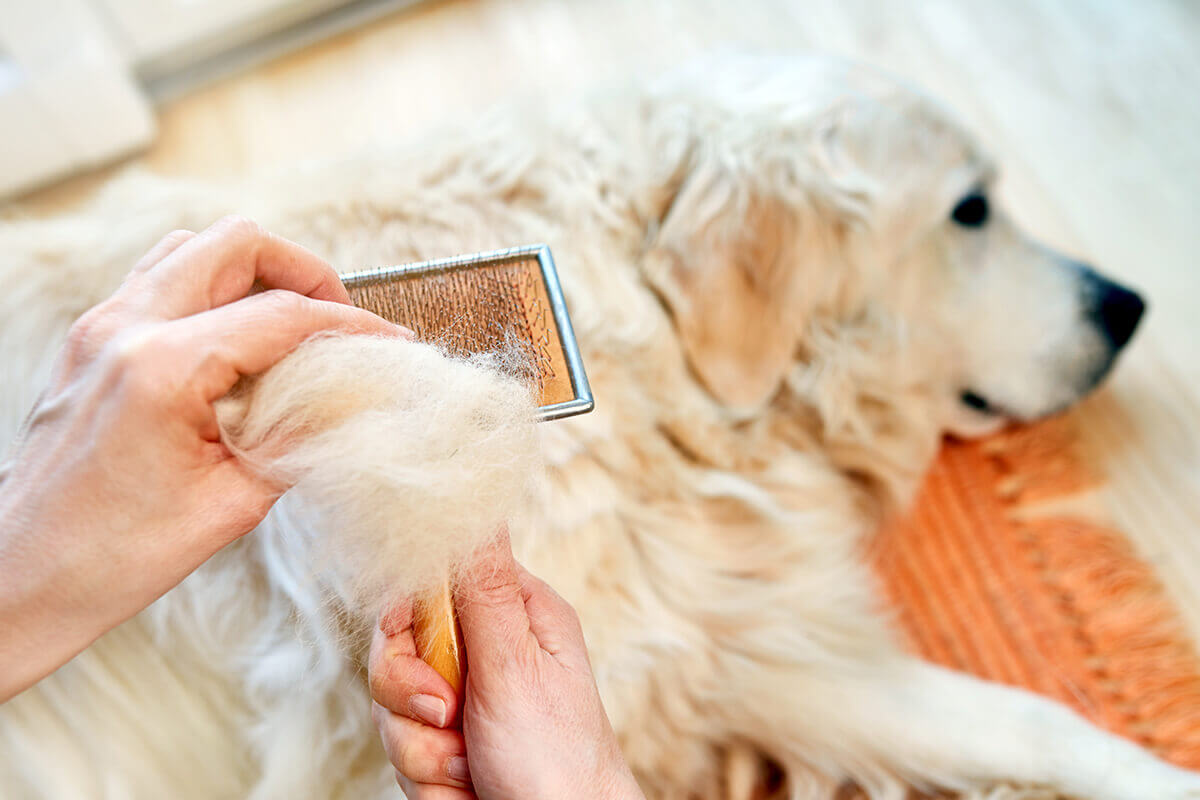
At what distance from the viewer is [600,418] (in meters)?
0.81

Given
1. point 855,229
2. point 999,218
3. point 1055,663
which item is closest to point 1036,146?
point 999,218

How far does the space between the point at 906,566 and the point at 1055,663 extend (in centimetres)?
22

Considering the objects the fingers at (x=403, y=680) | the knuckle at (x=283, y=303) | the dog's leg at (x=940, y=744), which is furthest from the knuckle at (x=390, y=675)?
the dog's leg at (x=940, y=744)

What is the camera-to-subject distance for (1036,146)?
61.8 inches

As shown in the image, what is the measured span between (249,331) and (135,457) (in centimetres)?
10

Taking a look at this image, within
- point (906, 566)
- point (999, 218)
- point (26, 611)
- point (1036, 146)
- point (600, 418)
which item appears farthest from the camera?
point (1036, 146)

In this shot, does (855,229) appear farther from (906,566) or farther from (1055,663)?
(1055,663)

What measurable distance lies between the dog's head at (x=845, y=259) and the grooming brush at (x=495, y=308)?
26 centimetres

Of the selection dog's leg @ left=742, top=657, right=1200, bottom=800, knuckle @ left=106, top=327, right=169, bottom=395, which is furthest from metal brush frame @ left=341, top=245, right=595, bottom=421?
dog's leg @ left=742, top=657, right=1200, bottom=800

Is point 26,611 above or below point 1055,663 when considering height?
above

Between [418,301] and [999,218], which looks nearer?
[418,301]

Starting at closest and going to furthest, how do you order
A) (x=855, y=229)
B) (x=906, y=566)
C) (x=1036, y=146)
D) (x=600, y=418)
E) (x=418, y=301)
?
(x=418, y=301) → (x=600, y=418) → (x=855, y=229) → (x=906, y=566) → (x=1036, y=146)

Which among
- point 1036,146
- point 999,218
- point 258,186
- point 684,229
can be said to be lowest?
point 1036,146

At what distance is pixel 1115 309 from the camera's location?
1.08 meters
